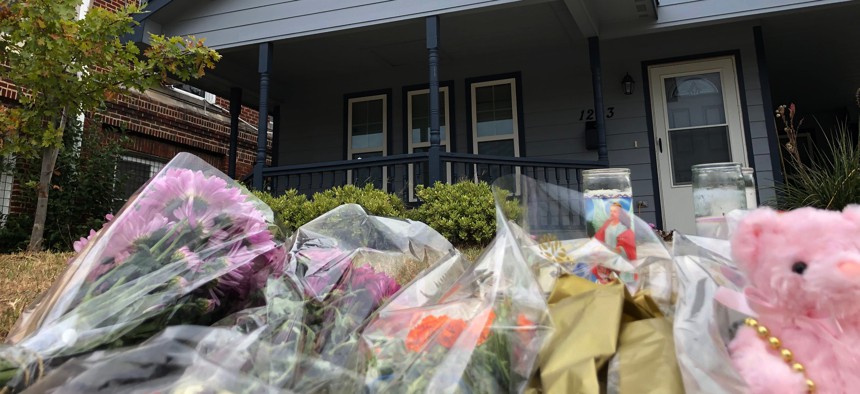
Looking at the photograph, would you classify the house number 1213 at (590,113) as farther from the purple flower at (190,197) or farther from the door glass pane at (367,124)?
the purple flower at (190,197)

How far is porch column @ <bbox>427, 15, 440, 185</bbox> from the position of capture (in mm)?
5168

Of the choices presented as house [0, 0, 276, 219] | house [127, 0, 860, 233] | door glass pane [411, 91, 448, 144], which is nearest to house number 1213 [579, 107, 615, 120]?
house [127, 0, 860, 233]

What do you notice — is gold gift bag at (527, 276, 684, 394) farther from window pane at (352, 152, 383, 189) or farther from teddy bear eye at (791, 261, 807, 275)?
window pane at (352, 152, 383, 189)

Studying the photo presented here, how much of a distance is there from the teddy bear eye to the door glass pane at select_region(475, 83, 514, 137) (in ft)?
20.1

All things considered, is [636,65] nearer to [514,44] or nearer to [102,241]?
[514,44]

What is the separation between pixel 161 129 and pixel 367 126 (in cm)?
350

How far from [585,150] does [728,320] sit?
18.8 feet

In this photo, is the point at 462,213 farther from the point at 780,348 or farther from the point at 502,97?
the point at 780,348

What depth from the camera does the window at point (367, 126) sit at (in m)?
7.41

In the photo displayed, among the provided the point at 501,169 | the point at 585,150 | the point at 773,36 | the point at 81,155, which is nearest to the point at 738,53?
the point at 773,36

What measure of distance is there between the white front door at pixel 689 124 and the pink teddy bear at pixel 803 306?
5460 mm

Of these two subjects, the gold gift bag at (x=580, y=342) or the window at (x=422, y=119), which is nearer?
the gold gift bag at (x=580, y=342)

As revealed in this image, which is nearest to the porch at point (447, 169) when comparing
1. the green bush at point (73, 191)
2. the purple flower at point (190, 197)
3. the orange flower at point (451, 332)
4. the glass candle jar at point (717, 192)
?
the green bush at point (73, 191)

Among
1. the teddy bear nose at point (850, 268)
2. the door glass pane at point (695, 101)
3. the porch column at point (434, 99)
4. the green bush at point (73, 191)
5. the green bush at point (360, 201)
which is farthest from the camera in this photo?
the green bush at point (73, 191)
